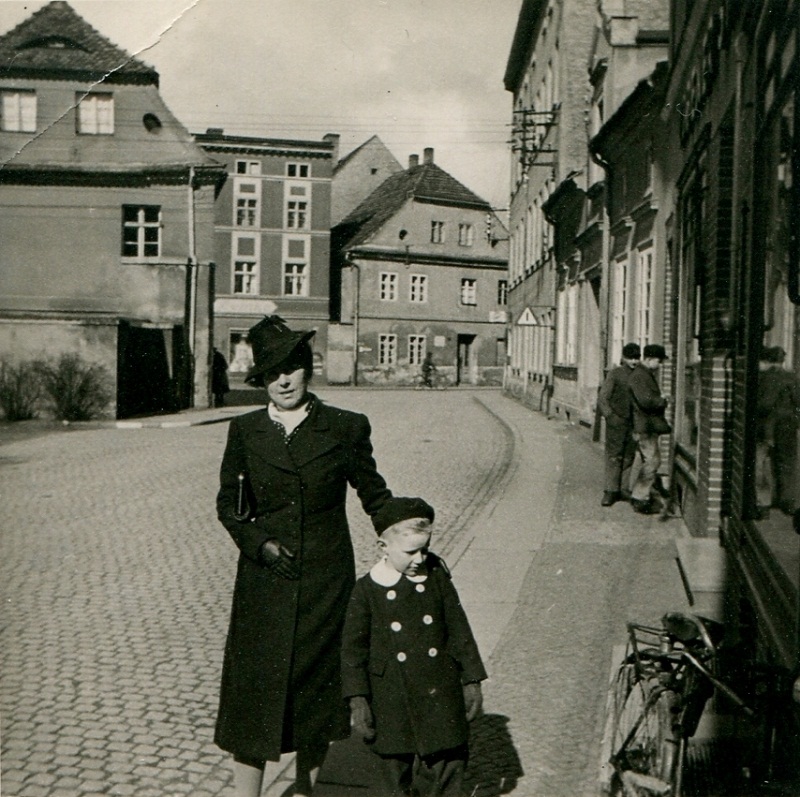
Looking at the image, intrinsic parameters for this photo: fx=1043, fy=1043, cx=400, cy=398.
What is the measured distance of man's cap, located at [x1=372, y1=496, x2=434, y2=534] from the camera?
3465 mm

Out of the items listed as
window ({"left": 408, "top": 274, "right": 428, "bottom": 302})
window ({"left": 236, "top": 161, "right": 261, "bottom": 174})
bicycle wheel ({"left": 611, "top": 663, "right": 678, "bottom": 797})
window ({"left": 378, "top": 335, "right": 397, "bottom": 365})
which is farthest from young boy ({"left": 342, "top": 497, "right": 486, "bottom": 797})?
window ({"left": 408, "top": 274, "right": 428, "bottom": 302})

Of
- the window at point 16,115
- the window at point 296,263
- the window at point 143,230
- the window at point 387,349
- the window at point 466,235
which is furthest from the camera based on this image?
the window at point 387,349

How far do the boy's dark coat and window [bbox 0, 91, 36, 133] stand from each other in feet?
61.2

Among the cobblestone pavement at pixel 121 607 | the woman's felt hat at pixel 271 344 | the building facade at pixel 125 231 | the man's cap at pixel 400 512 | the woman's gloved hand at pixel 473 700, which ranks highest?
the building facade at pixel 125 231

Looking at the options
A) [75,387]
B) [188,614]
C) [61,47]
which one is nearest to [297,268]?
[61,47]

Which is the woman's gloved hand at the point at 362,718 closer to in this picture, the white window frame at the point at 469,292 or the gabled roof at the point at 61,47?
the gabled roof at the point at 61,47

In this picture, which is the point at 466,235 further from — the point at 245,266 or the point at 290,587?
the point at 290,587

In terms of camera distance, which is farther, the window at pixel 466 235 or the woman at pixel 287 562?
the window at pixel 466 235

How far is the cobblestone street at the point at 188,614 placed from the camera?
4.38 metres

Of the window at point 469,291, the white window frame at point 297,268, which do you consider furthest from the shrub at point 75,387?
the window at point 469,291

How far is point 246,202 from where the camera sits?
4544 cm

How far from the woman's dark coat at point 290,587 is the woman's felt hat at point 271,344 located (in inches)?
8.4

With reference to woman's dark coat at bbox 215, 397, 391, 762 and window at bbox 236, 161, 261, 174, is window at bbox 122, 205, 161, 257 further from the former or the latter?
woman's dark coat at bbox 215, 397, 391, 762

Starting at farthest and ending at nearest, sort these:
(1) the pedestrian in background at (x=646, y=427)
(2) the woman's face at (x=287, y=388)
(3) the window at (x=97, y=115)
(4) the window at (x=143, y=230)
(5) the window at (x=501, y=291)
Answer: (5) the window at (x=501, y=291)
(4) the window at (x=143, y=230)
(3) the window at (x=97, y=115)
(1) the pedestrian in background at (x=646, y=427)
(2) the woman's face at (x=287, y=388)
